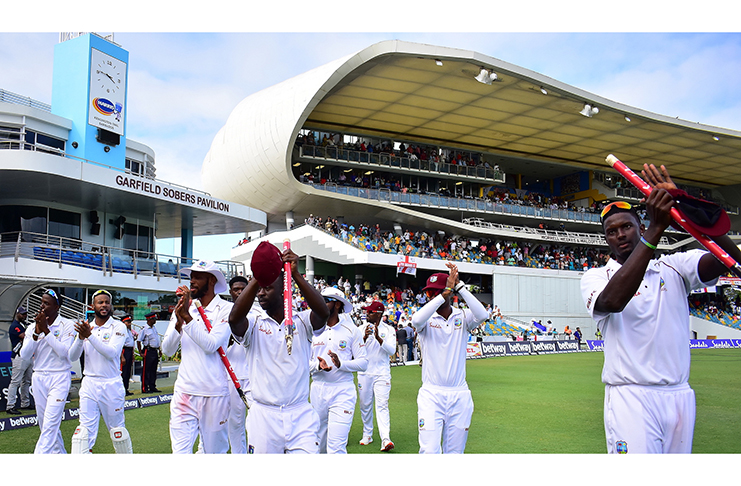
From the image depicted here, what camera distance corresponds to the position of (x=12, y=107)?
25.7m

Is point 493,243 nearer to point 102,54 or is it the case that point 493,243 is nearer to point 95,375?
point 102,54

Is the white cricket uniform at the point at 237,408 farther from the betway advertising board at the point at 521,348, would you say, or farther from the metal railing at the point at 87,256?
the betway advertising board at the point at 521,348

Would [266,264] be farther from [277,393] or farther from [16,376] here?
[16,376]

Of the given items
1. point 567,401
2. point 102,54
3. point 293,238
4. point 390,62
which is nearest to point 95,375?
point 567,401

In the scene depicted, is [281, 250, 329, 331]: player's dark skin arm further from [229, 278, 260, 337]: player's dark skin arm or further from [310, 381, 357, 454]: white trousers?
[310, 381, 357, 454]: white trousers

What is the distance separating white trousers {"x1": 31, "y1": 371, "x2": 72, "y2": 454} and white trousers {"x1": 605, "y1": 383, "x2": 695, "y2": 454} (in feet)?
21.9

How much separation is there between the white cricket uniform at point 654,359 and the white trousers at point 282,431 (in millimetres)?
2200

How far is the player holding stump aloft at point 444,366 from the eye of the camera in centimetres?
622

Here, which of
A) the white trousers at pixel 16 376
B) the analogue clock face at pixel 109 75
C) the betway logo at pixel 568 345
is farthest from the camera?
the betway logo at pixel 568 345

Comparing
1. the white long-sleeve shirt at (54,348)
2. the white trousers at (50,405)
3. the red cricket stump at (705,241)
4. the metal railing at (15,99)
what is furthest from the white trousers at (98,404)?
the metal railing at (15,99)

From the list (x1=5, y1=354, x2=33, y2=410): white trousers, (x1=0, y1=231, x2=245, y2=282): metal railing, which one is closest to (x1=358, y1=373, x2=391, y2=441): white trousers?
(x1=5, y1=354, x2=33, y2=410): white trousers

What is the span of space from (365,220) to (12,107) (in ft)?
90.4

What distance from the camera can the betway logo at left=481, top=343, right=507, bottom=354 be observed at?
29922 millimetres

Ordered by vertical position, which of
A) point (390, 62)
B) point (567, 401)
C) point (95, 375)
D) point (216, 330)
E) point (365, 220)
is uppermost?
point (390, 62)
